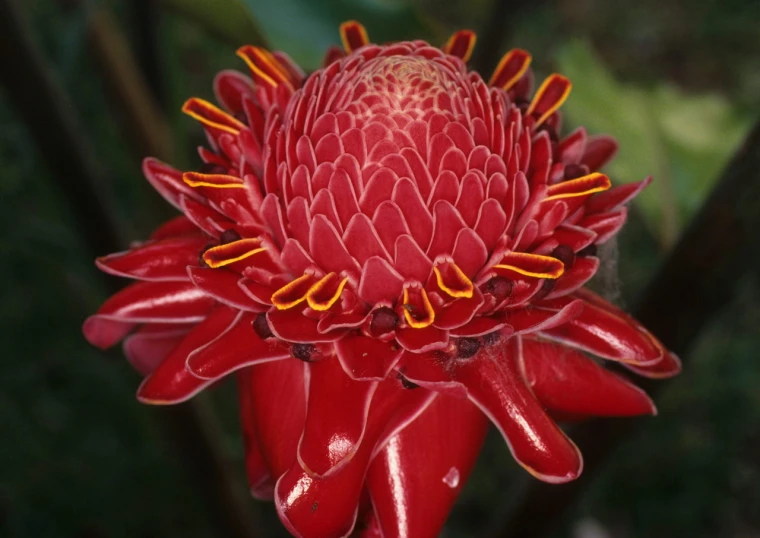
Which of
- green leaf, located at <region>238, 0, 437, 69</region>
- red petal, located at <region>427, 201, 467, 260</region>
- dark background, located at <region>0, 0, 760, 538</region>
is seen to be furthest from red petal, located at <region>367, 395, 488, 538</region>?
green leaf, located at <region>238, 0, 437, 69</region>

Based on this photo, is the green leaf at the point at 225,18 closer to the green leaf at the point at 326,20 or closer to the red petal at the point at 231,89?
the green leaf at the point at 326,20

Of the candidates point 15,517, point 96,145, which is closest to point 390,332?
point 15,517

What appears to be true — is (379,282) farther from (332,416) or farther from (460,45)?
(460,45)

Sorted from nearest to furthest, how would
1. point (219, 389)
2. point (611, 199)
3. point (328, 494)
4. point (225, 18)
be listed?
point (328, 494) < point (611, 199) < point (225, 18) < point (219, 389)

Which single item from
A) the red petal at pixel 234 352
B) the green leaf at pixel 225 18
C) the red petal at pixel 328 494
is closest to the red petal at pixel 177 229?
the red petal at pixel 234 352

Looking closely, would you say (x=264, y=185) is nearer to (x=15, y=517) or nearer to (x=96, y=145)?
(x=15, y=517)

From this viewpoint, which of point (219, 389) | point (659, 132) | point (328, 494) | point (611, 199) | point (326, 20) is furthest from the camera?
point (219, 389)

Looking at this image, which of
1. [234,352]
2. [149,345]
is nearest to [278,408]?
[234,352]

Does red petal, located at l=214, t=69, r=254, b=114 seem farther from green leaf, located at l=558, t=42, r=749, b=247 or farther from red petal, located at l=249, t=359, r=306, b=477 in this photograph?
green leaf, located at l=558, t=42, r=749, b=247
